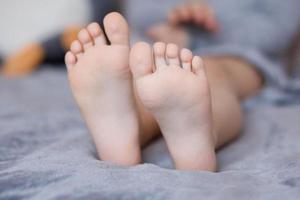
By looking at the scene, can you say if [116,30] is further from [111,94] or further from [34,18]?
[34,18]

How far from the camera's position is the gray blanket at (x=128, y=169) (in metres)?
0.56

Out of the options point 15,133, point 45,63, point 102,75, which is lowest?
point 45,63

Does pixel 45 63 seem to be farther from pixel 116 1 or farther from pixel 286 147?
pixel 286 147

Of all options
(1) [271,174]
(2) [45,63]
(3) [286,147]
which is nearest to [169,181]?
(1) [271,174]

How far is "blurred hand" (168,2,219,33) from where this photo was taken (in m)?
1.32

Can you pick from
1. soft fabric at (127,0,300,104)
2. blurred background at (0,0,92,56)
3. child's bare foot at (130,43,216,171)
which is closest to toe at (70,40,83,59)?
child's bare foot at (130,43,216,171)

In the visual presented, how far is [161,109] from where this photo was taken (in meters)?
0.65

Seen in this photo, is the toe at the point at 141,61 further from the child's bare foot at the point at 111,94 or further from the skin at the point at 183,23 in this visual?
the skin at the point at 183,23

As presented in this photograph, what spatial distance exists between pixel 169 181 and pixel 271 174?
0.16 metres

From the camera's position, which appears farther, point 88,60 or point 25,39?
point 25,39

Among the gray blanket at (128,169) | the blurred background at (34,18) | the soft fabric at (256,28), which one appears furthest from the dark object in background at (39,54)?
the gray blanket at (128,169)

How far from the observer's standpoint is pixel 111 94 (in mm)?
708

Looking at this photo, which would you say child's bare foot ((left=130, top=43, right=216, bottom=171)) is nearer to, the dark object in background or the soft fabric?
the soft fabric

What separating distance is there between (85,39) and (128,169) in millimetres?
224
